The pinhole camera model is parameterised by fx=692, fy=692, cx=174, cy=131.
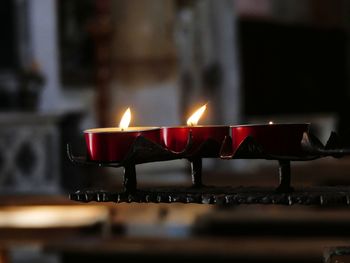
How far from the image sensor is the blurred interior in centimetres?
396

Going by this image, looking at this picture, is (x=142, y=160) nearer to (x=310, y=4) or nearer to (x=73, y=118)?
(x=73, y=118)

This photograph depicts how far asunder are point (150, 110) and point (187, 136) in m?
5.49

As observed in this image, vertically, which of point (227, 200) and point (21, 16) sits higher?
point (21, 16)

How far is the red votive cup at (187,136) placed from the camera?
3.42ft

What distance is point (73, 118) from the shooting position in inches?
241

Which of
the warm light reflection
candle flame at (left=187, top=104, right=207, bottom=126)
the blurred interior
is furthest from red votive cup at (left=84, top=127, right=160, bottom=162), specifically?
the warm light reflection

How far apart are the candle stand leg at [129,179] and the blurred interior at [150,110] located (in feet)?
7.87

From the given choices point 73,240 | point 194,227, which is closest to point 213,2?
point 194,227

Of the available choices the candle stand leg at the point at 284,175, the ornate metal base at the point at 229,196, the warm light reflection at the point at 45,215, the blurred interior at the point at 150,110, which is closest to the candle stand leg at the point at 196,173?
the ornate metal base at the point at 229,196

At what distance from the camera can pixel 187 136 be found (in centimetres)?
104

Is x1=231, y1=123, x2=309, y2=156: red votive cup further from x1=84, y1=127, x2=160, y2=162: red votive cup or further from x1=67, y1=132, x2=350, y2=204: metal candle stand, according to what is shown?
x1=84, y1=127, x2=160, y2=162: red votive cup

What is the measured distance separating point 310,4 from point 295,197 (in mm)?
9510

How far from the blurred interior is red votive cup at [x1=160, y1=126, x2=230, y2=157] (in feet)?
7.92

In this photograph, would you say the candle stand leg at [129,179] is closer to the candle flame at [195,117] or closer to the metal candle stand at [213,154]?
the metal candle stand at [213,154]
